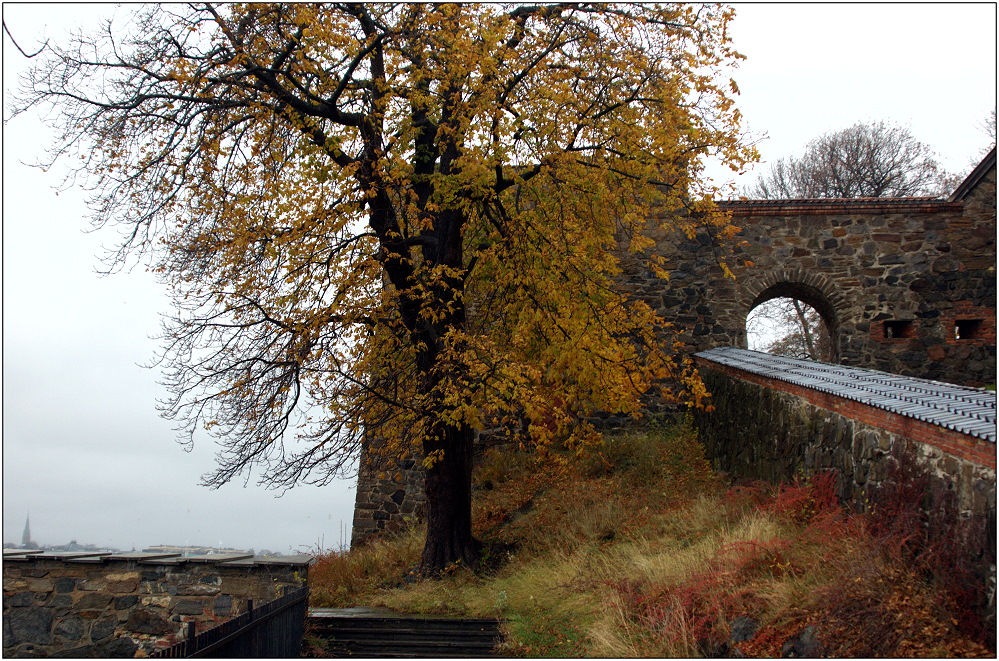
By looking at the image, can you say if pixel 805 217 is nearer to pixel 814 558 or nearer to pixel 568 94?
pixel 568 94

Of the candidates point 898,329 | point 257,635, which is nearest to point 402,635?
point 257,635

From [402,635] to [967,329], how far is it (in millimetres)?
13313

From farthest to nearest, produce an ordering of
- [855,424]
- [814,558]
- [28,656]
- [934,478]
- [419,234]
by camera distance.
→ [419,234]
[28,656]
[855,424]
[814,558]
[934,478]

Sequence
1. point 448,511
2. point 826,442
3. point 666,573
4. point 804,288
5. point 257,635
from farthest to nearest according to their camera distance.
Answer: point 804,288
point 448,511
point 826,442
point 666,573
point 257,635

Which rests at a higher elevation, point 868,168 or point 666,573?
point 868,168

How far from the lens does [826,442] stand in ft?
27.9

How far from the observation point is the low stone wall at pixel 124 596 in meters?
8.49

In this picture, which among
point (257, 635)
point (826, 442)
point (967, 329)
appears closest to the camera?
point (257, 635)

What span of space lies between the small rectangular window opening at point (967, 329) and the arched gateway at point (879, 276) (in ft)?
0.06

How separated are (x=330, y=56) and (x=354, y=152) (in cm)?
123

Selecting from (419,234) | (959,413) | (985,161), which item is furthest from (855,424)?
(985,161)

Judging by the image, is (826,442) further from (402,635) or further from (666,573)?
(402,635)

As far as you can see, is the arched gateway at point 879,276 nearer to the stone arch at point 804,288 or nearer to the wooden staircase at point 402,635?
the stone arch at point 804,288

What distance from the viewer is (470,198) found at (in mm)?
10586
